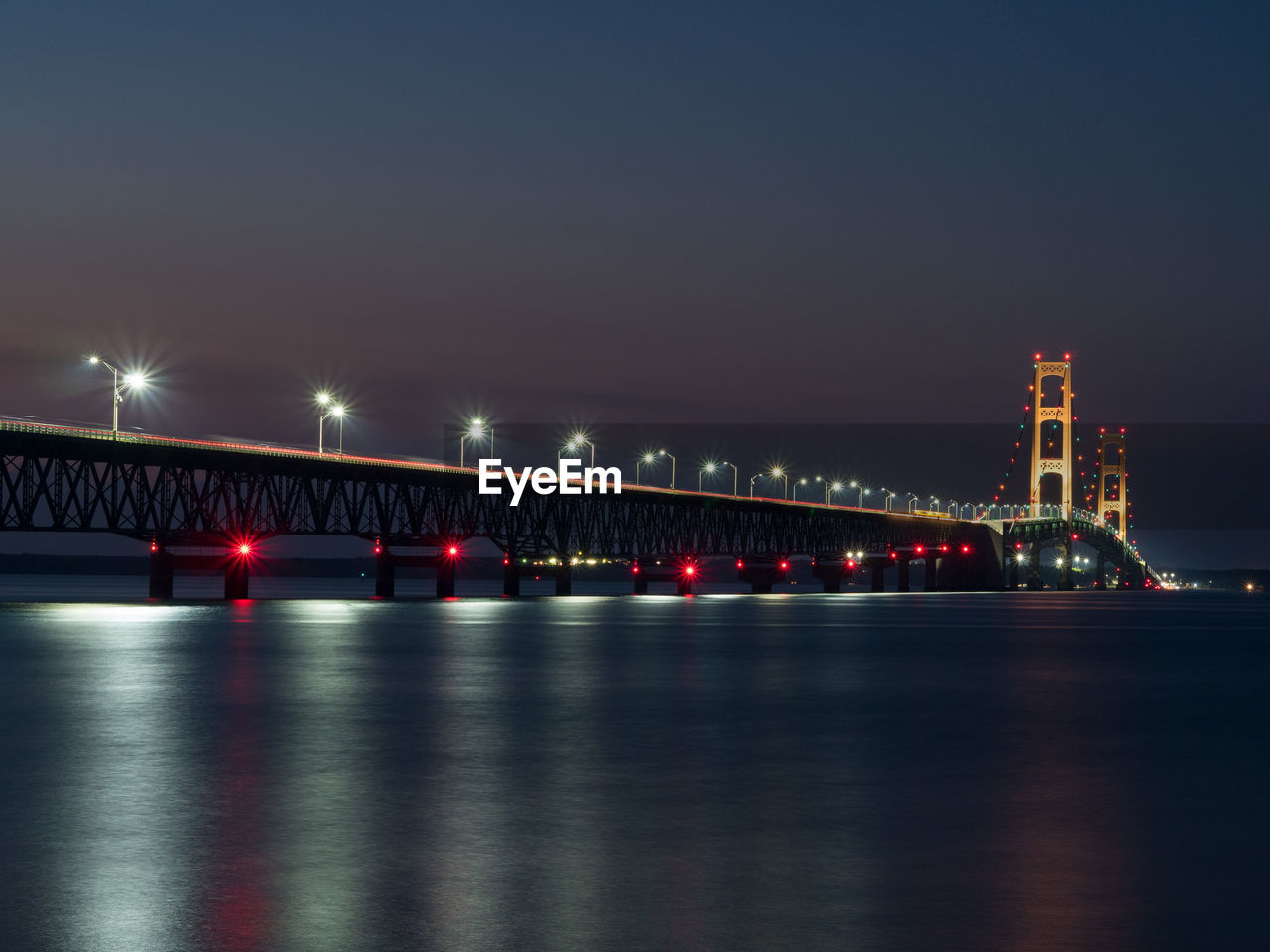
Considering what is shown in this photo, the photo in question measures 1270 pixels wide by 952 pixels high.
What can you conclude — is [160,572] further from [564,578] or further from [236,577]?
[564,578]

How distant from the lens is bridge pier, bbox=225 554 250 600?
113312 mm

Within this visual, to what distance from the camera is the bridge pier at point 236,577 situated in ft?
372

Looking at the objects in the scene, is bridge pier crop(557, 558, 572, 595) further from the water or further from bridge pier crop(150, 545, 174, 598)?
the water

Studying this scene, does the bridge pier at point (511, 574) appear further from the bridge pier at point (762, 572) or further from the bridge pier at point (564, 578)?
the bridge pier at point (762, 572)

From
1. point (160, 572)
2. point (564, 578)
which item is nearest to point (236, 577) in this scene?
point (160, 572)

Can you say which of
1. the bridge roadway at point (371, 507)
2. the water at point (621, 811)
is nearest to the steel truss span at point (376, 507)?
the bridge roadway at point (371, 507)

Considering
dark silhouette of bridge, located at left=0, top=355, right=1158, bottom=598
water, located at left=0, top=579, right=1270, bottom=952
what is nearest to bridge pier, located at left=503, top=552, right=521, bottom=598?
dark silhouette of bridge, located at left=0, top=355, right=1158, bottom=598

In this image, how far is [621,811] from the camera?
612 inches

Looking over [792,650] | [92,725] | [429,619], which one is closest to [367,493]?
[429,619]

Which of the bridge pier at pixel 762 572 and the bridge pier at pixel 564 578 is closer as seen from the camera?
the bridge pier at pixel 564 578

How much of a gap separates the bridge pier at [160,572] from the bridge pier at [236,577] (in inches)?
166

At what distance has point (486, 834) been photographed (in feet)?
45.8

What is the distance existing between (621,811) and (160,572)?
101 meters

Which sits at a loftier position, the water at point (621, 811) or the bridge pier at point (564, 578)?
the water at point (621, 811)
